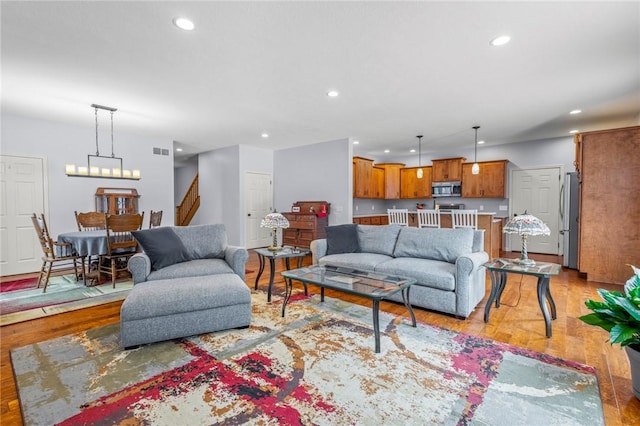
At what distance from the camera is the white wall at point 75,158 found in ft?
16.3

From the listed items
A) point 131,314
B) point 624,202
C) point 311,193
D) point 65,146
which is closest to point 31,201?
point 65,146

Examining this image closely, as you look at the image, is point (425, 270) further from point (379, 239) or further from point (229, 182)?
point (229, 182)

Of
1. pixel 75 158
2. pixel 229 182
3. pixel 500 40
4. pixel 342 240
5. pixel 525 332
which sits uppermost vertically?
pixel 500 40

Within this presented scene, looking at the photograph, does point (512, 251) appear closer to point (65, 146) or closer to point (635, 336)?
point (635, 336)

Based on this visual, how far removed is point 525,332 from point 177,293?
10.1ft

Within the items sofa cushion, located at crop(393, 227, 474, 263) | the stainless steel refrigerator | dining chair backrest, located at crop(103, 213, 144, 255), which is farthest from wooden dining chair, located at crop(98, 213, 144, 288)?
the stainless steel refrigerator

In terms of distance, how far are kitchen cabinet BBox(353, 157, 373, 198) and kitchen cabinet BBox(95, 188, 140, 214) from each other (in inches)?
186

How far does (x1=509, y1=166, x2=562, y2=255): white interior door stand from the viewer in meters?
6.64

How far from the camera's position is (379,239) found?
4.12m

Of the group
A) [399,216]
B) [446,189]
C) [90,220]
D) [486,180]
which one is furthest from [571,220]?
[90,220]

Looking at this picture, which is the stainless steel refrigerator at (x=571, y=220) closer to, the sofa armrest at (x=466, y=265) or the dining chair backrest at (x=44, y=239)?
the sofa armrest at (x=466, y=265)

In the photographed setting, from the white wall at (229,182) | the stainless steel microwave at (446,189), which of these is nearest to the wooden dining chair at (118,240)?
the white wall at (229,182)

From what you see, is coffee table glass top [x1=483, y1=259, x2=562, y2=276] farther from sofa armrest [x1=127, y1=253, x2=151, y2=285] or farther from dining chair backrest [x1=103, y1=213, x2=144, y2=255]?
dining chair backrest [x1=103, y1=213, x2=144, y2=255]

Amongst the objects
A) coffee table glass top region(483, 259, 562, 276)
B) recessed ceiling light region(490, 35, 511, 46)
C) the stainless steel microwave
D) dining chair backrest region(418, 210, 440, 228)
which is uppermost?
recessed ceiling light region(490, 35, 511, 46)
